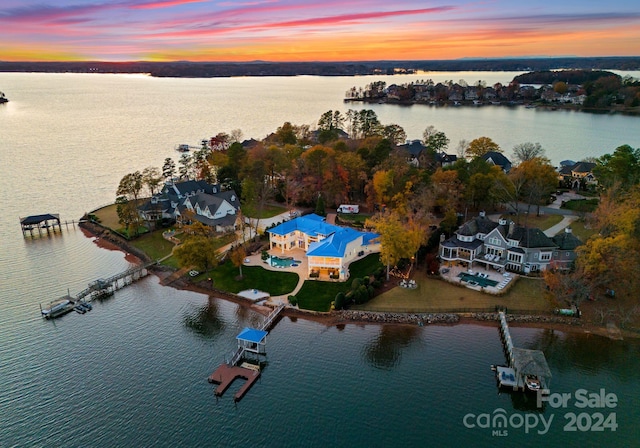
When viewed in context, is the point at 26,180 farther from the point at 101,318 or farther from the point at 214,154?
the point at 101,318

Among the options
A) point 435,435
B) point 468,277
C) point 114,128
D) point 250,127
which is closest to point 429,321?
point 468,277

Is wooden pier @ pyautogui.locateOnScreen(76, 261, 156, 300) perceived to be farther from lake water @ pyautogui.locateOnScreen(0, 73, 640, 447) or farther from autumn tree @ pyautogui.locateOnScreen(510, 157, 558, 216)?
autumn tree @ pyautogui.locateOnScreen(510, 157, 558, 216)

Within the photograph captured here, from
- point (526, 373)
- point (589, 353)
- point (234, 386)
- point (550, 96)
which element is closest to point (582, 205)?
point (589, 353)

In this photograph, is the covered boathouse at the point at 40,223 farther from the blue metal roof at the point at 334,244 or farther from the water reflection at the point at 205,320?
the blue metal roof at the point at 334,244

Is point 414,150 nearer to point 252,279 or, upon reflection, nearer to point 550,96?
point 252,279

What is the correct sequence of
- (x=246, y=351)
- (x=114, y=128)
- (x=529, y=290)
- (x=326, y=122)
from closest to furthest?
(x=246, y=351)
(x=529, y=290)
(x=326, y=122)
(x=114, y=128)

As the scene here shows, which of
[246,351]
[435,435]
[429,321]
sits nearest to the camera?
[435,435]

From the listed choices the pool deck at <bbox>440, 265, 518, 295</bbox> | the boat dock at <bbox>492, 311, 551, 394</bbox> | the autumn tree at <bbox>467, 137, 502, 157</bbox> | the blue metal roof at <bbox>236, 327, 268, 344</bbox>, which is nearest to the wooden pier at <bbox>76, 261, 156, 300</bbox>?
the blue metal roof at <bbox>236, 327, 268, 344</bbox>
